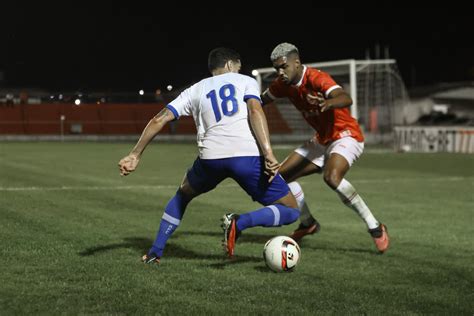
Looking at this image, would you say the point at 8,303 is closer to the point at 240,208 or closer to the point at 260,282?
the point at 260,282

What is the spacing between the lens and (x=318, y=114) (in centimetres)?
974

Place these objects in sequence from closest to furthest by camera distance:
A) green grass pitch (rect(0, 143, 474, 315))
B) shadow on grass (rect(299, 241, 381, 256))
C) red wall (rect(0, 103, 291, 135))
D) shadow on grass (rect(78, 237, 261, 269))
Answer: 1. green grass pitch (rect(0, 143, 474, 315))
2. shadow on grass (rect(78, 237, 261, 269))
3. shadow on grass (rect(299, 241, 381, 256))
4. red wall (rect(0, 103, 291, 135))

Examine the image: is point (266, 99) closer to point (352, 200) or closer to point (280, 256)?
point (352, 200)

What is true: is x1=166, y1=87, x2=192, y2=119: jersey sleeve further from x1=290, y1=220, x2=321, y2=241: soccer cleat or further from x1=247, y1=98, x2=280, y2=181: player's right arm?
x1=290, y1=220, x2=321, y2=241: soccer cleat

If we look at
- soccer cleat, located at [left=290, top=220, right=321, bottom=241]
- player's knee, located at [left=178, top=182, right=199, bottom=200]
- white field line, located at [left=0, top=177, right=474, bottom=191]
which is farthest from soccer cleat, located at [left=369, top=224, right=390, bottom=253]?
white field line, located at [left=0, top=177, right=474, bottom=191]

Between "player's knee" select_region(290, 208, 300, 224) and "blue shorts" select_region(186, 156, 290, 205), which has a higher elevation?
"blue shorts" select_region(186, 156, 290, 205)

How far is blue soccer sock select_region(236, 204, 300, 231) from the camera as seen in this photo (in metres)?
7.48

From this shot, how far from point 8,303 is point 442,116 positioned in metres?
52.7

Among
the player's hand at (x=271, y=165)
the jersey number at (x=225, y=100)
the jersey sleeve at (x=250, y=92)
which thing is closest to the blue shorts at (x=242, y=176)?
the player's hand at (x=271, y=165)

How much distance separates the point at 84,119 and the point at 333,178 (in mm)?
47168

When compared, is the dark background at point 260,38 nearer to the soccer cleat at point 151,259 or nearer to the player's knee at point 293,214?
the soccer cleat at point 151,259

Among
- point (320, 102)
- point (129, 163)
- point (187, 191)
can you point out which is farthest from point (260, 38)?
point (129, 163)

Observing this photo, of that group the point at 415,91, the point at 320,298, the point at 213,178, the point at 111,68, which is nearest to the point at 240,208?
the point at 213,178

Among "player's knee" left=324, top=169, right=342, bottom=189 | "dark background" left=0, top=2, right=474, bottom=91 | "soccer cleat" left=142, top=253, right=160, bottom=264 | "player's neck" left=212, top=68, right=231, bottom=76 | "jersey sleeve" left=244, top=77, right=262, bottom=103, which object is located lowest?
"soccer cleat" left=142, top=253, right=160, bottom=264
